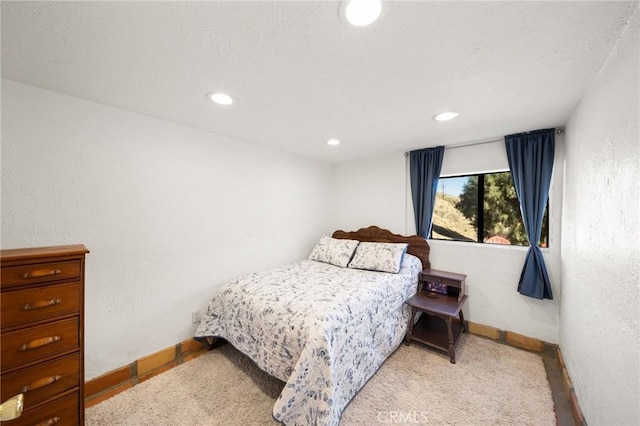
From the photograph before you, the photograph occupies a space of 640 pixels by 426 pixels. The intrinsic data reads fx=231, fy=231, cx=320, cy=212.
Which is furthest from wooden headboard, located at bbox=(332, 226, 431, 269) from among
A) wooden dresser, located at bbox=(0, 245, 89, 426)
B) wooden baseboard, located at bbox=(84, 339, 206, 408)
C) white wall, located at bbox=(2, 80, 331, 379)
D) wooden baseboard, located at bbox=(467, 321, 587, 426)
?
wooden dresser, located at bbox=(0, 245, 89, 426)

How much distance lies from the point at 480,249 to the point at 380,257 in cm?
111

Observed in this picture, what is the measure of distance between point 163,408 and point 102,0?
2319mm

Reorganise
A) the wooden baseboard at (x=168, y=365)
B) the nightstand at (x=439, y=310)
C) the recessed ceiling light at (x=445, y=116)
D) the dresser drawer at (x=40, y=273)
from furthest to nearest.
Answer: the nightstand at (x=439, y=310) → the recessed ceiling light at (x=445, y=116) → the wooden baseboard at (x=168, y=365) → the dresser drawer at (x=40, y=273)

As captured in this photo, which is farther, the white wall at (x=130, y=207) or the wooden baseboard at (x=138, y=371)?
the wooden baseboard at (x=138, y=371)

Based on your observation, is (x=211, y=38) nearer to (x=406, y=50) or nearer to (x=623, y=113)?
(x=406, y=50)

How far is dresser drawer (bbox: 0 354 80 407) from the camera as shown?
3.64 feet

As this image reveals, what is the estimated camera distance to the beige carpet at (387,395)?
1.55 m

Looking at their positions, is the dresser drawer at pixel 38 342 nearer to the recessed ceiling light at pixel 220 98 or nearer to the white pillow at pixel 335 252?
the recessed ceiling light at pixel 220 98

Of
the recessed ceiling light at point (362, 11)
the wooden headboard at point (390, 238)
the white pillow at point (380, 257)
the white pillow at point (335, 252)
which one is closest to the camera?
the recessed ceiling light at point (362, 11)

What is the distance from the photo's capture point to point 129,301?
188 cm

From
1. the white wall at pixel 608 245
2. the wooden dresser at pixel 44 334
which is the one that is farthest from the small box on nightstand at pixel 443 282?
the wooden dresser at pixel 44 334

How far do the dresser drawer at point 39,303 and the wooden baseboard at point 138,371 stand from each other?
35.9 inches

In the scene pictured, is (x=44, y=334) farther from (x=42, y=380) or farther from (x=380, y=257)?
(x=380, y=257)

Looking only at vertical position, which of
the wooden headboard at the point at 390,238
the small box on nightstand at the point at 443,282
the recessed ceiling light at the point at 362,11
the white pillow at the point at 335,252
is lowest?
the small box on nightstand at the point at 443,282
